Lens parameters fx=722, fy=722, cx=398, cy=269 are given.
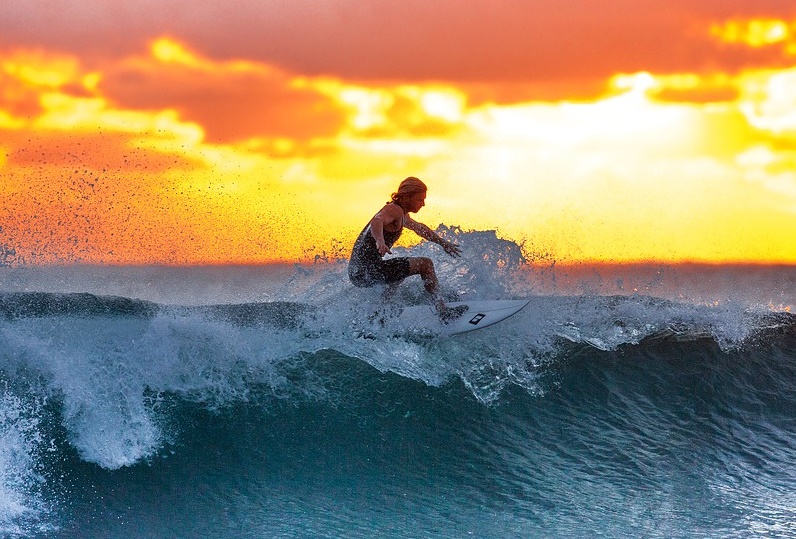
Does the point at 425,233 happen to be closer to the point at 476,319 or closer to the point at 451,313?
the point at 451,313

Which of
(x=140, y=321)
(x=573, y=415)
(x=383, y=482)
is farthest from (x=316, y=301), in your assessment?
(x=573, y=415)

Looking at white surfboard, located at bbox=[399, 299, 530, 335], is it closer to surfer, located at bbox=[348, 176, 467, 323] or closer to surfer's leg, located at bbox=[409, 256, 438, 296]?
surfer, located at bbox=[348, 176, 467, 323]

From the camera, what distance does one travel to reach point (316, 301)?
746 cm

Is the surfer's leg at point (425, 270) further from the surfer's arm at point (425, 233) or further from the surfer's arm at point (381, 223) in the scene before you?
the surfer's arm at point (381, 223)

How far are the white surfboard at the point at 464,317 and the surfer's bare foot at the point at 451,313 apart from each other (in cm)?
3

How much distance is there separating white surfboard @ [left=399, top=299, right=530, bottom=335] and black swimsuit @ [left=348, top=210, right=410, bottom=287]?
462 mm

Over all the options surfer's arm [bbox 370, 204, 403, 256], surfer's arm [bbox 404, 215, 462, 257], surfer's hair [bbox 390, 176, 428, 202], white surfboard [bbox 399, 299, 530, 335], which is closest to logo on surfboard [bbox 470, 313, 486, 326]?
white surfboard [bbox 399, 299, 530, 335]

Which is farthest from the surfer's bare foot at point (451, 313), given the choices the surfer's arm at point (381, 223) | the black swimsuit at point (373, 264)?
the surfer's arm at point (381, 223)

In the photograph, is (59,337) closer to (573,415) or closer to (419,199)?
(419,199)

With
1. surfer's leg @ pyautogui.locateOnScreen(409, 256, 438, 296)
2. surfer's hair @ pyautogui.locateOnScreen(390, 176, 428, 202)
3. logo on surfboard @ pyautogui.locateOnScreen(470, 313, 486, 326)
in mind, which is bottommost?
logo on surfboard @ pyautogui.locateOnScreen(470, 313, 486, 326)

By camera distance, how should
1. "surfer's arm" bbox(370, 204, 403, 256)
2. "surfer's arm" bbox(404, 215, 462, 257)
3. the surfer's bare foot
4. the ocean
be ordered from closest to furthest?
the ocean, "surfer's arm" bbox(370, 204, 403, 256), "surfer's arm" bbox(404, 215, 462, 257), the surfer's bare foot

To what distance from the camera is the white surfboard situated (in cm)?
700

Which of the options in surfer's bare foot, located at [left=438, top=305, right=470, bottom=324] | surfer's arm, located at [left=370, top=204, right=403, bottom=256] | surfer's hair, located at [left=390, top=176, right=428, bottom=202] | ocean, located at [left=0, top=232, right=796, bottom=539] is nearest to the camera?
ocean, located at [left=0, top=232, right=796, bottom=539]

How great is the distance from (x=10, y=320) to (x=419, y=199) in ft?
13.5
